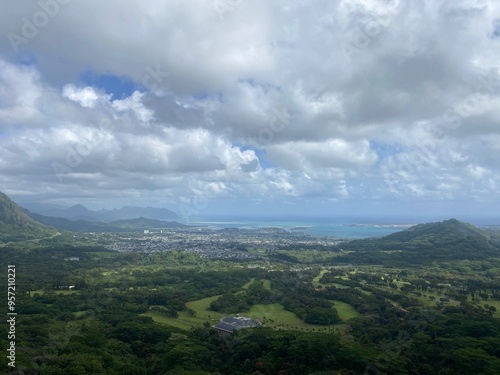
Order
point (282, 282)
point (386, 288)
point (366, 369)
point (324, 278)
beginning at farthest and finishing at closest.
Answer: point (324, 278) < point (282, 282) < point (386, 288) < point (366, 369)

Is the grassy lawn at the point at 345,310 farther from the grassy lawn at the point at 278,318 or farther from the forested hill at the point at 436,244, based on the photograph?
the forested hill at the point at 436,244

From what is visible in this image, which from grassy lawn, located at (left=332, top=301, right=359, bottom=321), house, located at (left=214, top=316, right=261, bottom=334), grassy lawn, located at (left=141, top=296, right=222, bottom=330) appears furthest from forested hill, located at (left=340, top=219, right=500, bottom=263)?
house, located at (left=214, top=316, right=261, bottom=334)

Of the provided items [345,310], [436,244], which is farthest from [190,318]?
[436,244]

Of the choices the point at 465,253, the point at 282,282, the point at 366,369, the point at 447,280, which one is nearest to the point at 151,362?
the point at 366,369

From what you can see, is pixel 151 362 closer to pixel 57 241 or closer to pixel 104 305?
pixel 104 305

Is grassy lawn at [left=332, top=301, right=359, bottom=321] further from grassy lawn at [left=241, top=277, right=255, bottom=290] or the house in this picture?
grassy lawn at [left=241, top=277, right=255, bottom=290]

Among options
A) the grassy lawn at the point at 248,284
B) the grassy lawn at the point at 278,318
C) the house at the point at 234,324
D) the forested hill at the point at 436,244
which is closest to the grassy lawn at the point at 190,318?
the house at the point at 234,324

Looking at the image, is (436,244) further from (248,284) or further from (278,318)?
(278,318)
